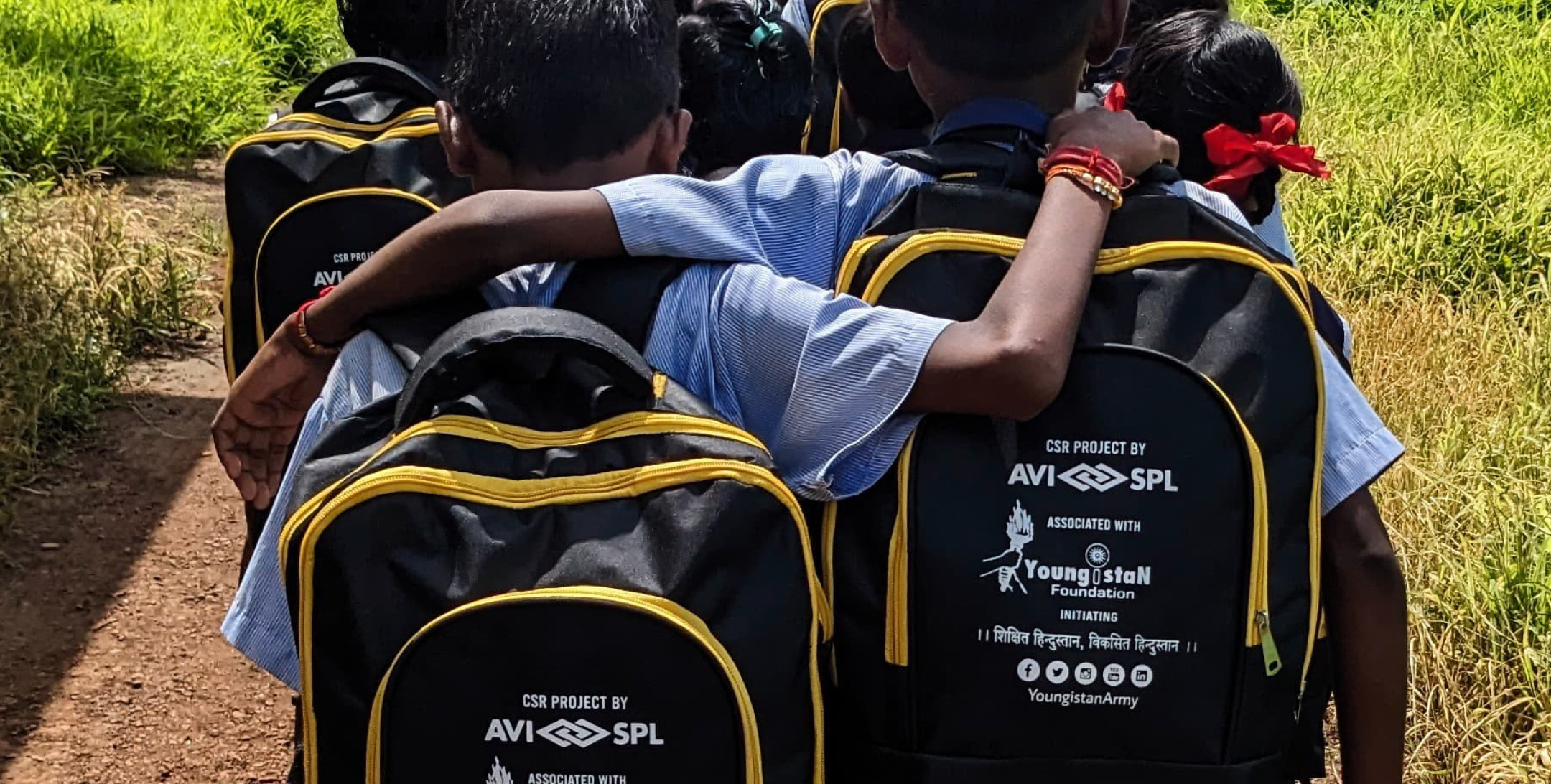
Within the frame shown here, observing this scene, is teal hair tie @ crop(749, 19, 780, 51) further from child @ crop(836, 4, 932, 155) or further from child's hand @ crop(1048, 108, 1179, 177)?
child's hand @ crop(1048, 108, 1179, 177)

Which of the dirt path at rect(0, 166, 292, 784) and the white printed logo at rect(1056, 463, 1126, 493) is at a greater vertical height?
the white printed logo at rect(1056, 463, 1126, 493)

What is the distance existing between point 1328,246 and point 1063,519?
3.60 m

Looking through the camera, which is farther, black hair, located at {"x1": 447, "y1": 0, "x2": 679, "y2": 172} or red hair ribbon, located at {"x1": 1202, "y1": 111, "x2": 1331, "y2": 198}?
red hair ribbon, located at {"x1": 1202, "y1": 111, "x2": 1331, "y2": 198}

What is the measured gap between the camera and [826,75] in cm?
326

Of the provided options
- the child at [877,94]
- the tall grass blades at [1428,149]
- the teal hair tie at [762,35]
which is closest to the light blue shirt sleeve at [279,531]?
the teal hair tie at [762,35]

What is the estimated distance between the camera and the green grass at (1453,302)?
111 inches

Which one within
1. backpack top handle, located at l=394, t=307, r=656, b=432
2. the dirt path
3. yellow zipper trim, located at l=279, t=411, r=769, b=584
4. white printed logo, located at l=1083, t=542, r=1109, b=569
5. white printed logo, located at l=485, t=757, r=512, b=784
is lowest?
the dirt path

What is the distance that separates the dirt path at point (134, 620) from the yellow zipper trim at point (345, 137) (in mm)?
1205

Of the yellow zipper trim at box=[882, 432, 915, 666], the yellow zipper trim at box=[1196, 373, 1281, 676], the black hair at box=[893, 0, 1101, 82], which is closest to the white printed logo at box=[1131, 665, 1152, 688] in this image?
the yellow zipper trim at box=[1196, 373, 1281, 676]

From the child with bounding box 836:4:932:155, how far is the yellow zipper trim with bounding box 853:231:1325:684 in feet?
3.84

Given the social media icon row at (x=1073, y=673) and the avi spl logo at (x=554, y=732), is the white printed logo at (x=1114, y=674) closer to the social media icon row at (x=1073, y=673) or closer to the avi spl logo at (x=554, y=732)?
the social media icon row at (x=1073, y=673)

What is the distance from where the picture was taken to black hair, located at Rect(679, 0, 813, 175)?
2.57 metres

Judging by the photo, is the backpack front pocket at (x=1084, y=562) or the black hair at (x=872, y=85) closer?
the backpack front pocket at (x=1084, y=562)

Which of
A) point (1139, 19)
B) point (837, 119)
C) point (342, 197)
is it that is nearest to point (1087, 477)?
point (342, 197)
